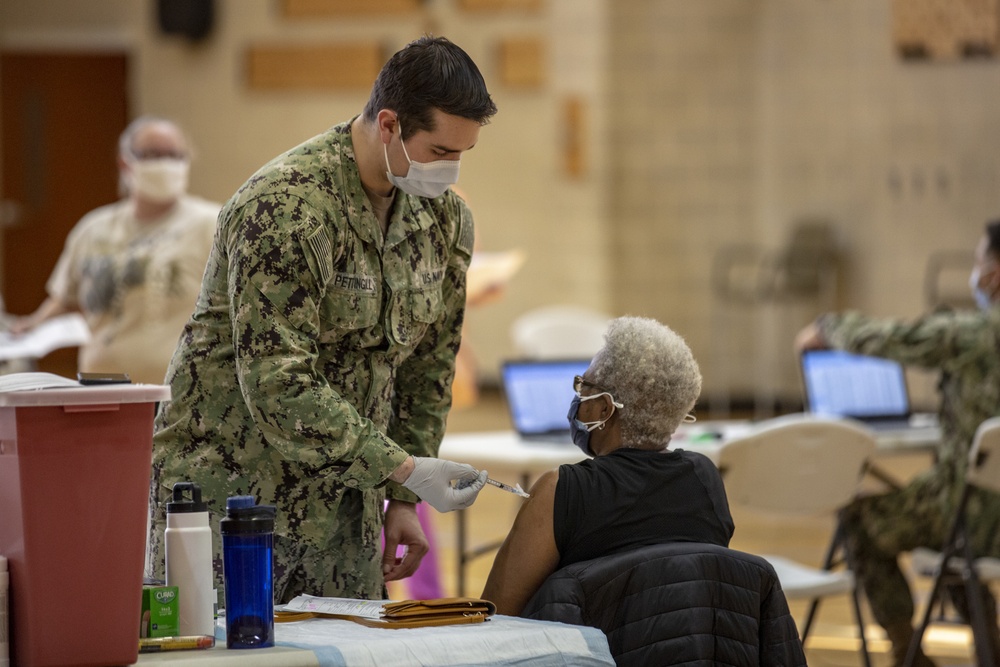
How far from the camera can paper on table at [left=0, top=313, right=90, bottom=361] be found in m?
4.21

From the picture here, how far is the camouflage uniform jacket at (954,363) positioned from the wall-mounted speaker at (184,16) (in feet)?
23.2

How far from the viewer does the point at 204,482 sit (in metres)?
2.21

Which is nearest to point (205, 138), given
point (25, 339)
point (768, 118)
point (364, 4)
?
point (364, 4)

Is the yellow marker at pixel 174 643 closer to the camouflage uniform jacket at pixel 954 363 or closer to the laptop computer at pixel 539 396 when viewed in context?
the laptop computer at pixel 539 396

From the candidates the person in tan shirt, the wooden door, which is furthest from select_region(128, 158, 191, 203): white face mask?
the wooden door

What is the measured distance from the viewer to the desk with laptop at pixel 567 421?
13.3 feet

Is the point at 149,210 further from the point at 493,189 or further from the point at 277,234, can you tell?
the point at 493,189

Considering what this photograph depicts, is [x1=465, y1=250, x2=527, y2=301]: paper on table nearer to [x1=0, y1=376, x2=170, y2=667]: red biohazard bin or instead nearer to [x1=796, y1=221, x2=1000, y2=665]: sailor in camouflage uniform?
[x1=796, y1=221, x2=1000, y2=665]: sailor in camouflage uniform

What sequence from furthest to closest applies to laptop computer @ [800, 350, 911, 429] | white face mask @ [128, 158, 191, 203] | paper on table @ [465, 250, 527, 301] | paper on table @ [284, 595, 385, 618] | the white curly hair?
paper on table @ [465, 250, 527, 301], laptop computer @ [800, 350, 911, 429], white face mask @ [128, 158, 191, 203], the white curly hair, paper on table @ [284, 595, 385, 618]

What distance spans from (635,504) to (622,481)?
0.14ft

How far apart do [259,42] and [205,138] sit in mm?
815

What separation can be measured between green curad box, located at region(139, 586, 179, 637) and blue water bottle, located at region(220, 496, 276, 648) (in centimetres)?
9

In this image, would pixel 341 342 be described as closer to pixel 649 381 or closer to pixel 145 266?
pixel 649 381

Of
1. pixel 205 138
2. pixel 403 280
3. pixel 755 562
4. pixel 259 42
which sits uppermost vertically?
pixel 259 42
